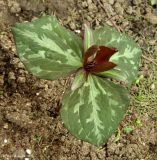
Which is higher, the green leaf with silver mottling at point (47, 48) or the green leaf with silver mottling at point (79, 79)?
the green leaf with silver mottling at point (47, 48)

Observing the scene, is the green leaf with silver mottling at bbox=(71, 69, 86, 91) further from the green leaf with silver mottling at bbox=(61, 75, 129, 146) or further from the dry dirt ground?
the dry dirt ground

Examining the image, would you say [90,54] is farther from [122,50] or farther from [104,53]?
[122,50]

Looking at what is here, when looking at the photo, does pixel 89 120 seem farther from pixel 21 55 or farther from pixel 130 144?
pixel 130 144

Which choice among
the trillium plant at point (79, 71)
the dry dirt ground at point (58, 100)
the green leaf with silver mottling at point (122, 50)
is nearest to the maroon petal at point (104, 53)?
the trillium plant at point (79, 71)

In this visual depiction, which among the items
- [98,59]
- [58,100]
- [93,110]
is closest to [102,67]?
[98,59]

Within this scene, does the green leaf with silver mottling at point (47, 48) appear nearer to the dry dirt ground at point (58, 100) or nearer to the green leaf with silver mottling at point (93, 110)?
the green leaf with silver mottling at point (93, 110)

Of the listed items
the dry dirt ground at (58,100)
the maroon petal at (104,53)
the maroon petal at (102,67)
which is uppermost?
the maroon petal at (104,53)

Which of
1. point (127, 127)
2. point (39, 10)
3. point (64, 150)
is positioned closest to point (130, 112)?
point (127, 127)
